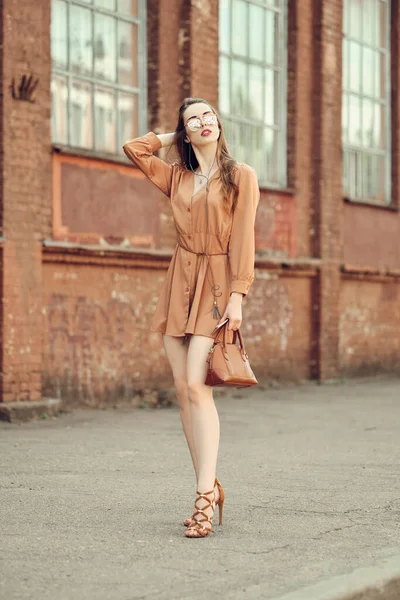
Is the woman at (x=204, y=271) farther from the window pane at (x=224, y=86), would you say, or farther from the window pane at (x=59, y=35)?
the window pane at (x=224, y=86)

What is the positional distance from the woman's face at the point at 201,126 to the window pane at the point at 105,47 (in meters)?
7.26

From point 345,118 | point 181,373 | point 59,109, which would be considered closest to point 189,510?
point 181,373

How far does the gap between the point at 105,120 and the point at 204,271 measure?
7551mm

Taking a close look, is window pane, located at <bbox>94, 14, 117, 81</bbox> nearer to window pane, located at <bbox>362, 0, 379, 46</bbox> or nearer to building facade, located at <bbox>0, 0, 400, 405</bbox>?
building facade, located at <bbox>0, 0, 400, 405</bbox>

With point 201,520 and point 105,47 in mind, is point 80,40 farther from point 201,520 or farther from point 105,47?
point 201,520

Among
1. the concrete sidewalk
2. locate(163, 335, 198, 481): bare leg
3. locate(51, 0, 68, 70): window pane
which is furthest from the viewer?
locate(51, 0, 68, 70): window pane

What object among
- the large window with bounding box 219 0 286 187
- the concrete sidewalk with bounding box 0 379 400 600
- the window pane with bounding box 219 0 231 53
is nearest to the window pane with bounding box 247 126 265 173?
the large window with bounding box 219 0 286 187

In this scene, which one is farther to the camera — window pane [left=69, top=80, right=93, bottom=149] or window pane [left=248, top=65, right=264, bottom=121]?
window pane [left=248, top=65, right=264, bottom=121]

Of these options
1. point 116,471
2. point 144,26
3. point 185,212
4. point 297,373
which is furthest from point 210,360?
point 297,373

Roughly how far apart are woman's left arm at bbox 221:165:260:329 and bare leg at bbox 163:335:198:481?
0.99 ft

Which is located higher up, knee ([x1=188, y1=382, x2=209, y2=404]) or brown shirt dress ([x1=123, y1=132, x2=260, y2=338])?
brown shirt dress ([x1=123, y1=132, x2=260, y2=338])

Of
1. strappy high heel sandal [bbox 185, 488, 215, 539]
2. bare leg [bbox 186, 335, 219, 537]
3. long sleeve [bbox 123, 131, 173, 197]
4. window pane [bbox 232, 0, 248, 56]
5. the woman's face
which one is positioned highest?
window pane [bbox 232, 0, 248, 56]

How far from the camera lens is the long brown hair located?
19.2 feet

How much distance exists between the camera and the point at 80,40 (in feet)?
41.8
